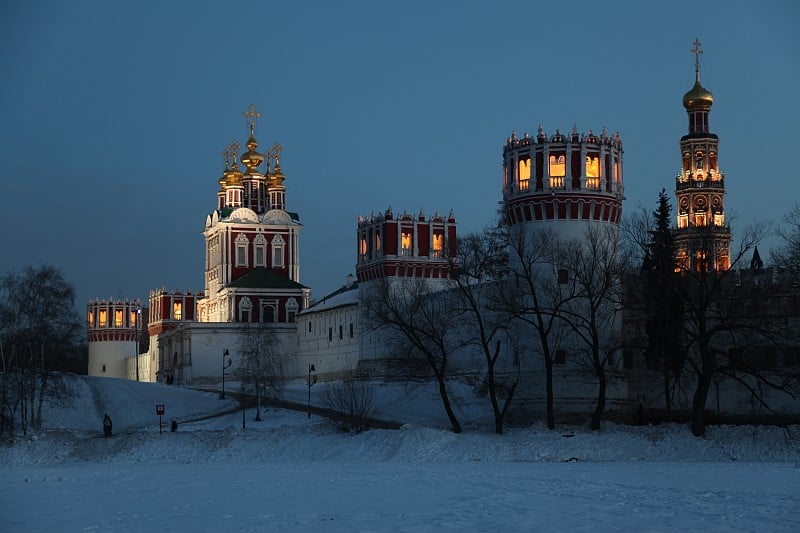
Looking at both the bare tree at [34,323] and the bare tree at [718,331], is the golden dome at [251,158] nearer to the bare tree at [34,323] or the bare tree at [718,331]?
the bare tree at [34,323]

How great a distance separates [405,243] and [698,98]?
45.2 meters

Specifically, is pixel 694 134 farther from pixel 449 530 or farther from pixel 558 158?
pixel 449 530

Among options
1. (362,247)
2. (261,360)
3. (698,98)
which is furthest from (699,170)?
(261,360)

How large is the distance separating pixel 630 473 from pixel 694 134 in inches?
3572

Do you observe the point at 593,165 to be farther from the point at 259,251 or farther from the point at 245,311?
the point at 259,251

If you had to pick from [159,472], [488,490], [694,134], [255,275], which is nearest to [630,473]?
[488,490]

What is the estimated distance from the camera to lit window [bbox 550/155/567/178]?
6419 cm

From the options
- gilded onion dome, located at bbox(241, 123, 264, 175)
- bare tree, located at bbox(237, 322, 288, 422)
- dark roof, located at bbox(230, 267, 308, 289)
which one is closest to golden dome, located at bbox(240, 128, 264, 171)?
gilded onion dome, located at bbox(241, 123, 264, 175)

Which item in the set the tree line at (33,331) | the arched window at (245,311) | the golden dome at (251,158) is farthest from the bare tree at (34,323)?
the golden dome at (251,158)

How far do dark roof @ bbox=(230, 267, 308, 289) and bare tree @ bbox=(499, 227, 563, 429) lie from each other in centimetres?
5410

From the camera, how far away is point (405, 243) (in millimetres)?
91438

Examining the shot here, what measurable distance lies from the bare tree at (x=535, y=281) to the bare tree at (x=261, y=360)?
15155 mm

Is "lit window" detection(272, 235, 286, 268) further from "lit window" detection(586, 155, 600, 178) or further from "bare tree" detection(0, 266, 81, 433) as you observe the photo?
"lit window" detection(586, 155, 600, 178)

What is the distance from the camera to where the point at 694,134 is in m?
129
